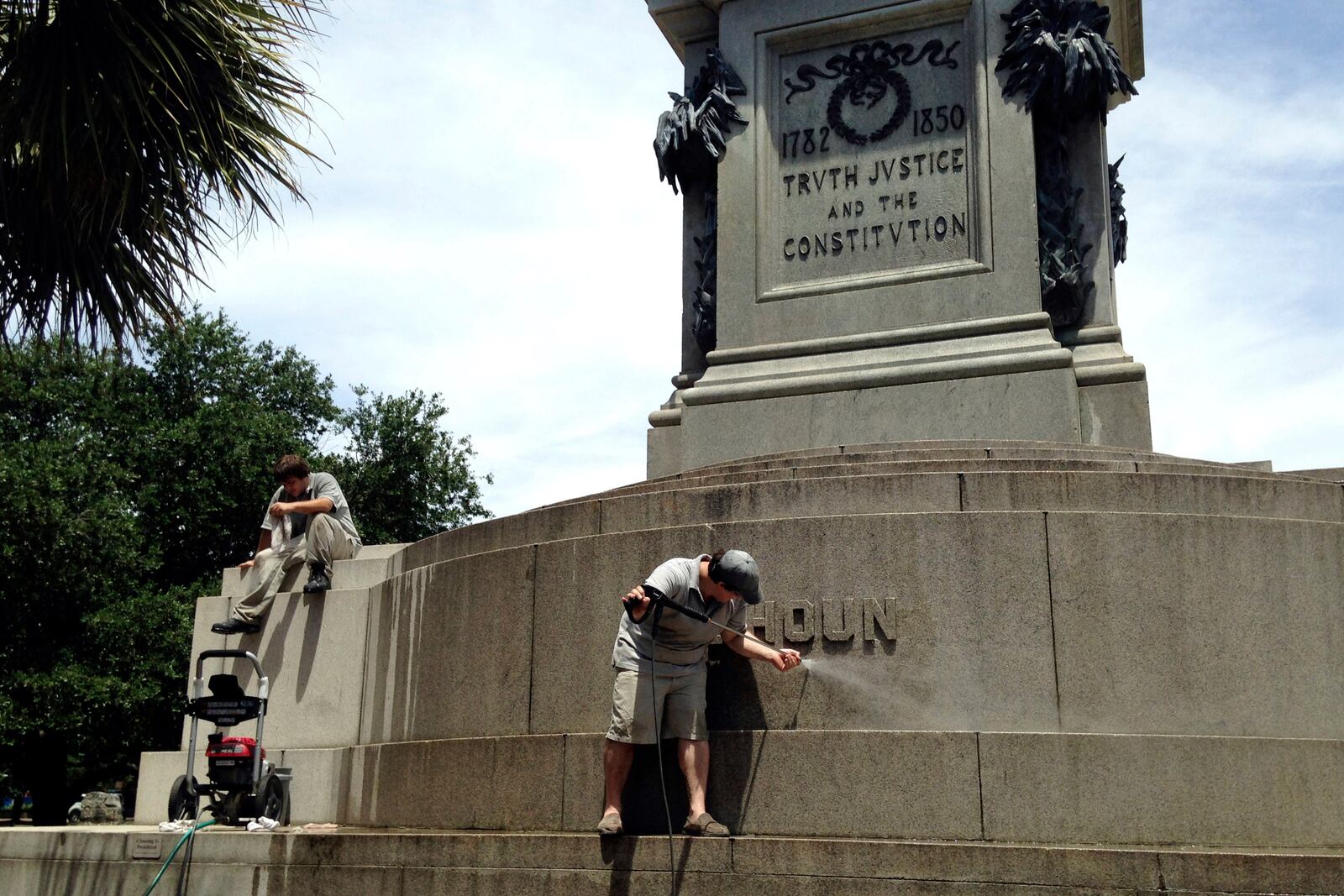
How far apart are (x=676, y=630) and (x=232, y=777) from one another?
151 inches

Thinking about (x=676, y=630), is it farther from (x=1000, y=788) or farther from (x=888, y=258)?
(x=888, y=258)

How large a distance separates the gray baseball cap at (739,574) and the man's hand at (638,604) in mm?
416

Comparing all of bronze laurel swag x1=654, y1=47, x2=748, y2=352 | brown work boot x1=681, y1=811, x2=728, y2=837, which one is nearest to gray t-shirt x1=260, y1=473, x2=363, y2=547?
bronze laurel swag x1=654, y1=47, x2=748, y2=352

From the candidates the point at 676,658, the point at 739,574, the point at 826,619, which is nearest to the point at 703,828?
the point at 676,658

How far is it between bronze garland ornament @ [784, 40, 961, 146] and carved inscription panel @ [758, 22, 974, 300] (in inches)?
0.4

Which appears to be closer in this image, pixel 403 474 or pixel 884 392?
pixel 884 392

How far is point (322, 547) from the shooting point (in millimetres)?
12188

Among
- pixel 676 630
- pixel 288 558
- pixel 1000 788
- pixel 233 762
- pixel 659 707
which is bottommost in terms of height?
pixel 1000 788

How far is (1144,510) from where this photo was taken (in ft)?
27.6

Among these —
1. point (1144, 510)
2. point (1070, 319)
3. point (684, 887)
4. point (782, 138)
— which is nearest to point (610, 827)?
point (684, 887)

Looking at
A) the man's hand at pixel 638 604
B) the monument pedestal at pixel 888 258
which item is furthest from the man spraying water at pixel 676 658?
the monument pedestal at pixel 888 258

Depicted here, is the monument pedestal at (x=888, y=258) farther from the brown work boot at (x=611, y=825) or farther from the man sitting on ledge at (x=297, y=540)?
the brown work boot at (x=611, y=825)

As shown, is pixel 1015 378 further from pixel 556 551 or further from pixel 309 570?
pixel 309 570

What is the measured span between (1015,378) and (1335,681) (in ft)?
16.0
